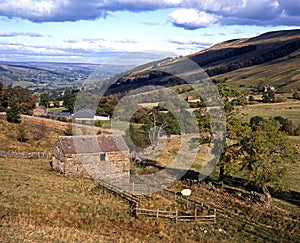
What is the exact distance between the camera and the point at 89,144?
145 ft

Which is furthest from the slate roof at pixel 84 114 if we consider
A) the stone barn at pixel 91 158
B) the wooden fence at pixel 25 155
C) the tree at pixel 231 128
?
the tree at pixel 231 128

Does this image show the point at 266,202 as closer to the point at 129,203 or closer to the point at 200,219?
the point at 200,219

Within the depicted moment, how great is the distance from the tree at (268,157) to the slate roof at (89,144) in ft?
50.3

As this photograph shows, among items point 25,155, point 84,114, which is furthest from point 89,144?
point 84,114

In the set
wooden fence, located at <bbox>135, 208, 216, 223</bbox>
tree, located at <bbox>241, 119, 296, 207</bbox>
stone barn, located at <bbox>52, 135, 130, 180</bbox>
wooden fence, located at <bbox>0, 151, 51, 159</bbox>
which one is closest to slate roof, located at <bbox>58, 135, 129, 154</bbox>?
stone barn, located at <bbox>52, 135, 130, 180</bbox>

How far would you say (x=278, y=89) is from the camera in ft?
613

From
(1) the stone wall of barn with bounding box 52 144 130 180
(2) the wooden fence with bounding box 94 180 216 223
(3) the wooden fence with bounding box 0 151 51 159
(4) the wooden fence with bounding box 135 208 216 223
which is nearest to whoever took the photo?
(4) the wooden fence with bounding box 135 208 216 223

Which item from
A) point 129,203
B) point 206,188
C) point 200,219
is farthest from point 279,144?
Result: point 129,203

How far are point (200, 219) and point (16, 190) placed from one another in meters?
16.1

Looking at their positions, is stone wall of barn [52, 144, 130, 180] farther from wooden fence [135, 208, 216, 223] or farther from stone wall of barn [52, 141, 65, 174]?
wooden fence [135, 208, 216, 223]

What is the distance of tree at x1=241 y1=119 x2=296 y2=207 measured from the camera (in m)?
36.7

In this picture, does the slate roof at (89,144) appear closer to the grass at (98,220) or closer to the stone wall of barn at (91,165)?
the stone wall of barn at (91,165)

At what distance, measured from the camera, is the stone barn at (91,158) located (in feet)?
140

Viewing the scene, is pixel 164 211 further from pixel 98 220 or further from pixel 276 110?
pixel 276 110
